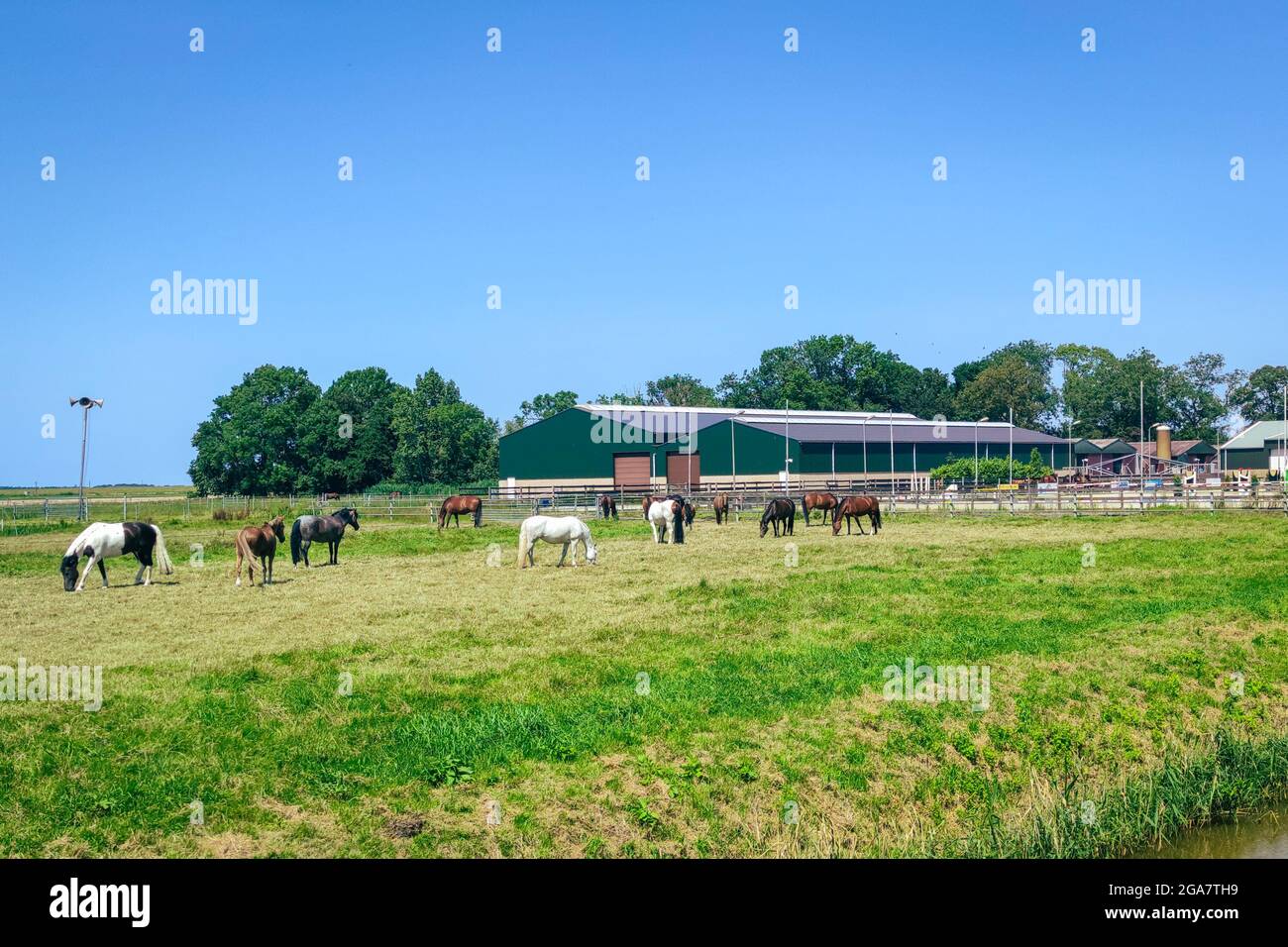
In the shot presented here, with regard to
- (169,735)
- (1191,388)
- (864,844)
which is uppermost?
(1191,388)

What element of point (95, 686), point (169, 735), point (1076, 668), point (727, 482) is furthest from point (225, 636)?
point (727, 482)

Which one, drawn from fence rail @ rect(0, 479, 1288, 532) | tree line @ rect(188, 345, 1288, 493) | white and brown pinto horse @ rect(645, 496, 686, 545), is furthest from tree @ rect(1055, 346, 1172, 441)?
white and brown pinto horse @ rect(645, 496, 686, 545)

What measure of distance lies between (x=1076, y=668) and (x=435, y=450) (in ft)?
274

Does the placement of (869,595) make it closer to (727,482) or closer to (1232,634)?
(1232,634)

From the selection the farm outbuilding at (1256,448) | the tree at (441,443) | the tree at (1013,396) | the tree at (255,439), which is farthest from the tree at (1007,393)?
the tree at (255,439)

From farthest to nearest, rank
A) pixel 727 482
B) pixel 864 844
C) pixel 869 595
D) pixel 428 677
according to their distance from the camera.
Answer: pixel 727 482
pixel 869 595
pixel 428 677
pixel 864 844

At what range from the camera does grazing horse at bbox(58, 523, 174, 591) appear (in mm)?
21094

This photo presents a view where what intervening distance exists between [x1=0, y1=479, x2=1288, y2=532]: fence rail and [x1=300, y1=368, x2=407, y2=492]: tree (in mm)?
27419

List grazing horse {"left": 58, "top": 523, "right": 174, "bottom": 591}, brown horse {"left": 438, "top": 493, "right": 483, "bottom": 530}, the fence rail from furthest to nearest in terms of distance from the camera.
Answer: the fence rail, brown horse {"left": 438, "top": 493, "right": 483, "bottom": 530}, grazing horse {"left": 58, "top": 523, "right": 174, "bottom": 591}

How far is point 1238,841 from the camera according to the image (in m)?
10.5

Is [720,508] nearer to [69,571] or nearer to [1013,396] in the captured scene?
[69,571]

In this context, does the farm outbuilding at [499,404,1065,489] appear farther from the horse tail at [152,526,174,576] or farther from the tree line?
the horse tail at [152,526,174,576]

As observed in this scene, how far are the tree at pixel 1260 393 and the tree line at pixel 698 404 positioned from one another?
0.14 meters
